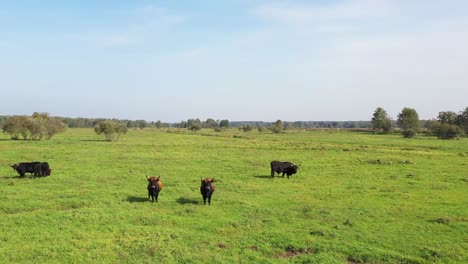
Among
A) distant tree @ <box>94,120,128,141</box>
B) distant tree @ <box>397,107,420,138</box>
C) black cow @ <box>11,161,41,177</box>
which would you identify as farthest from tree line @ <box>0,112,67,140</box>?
distant tree @ <box>397,107,420,138</box>

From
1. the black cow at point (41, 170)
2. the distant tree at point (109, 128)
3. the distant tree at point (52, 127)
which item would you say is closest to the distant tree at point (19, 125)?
the distant tree at point (52, 127)

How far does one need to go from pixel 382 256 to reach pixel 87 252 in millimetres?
9501

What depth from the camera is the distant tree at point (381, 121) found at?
352ft

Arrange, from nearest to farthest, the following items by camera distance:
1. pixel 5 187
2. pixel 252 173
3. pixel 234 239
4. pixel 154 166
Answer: pixel 234 239, pixel 5 187, pixel 252 173, pixel 154 166

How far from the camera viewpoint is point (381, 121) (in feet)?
356

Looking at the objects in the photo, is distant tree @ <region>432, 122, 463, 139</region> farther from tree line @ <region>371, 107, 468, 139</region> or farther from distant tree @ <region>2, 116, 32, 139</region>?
distant tree @ <region>2, 116, 32, 139</region>

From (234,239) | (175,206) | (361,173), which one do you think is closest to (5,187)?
(175,206)

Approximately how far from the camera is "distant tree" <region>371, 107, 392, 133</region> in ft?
352

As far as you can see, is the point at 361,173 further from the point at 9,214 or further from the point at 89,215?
the point at 9,214

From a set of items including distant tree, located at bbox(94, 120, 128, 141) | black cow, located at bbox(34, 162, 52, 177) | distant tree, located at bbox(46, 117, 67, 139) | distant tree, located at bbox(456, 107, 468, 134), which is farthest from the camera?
distant tree, located at bbox(456, 107, 468, 134)

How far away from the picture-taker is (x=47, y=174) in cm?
2575

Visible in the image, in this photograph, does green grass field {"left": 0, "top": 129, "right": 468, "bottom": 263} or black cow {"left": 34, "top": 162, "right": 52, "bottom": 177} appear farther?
black cow {"left": 34, "top": 162, "right": 52, "bottom": 177}

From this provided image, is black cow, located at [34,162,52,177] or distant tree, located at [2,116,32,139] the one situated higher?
distant tree, located at [2,116,32,139]

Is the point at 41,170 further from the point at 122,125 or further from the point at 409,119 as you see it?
the point at 409,119
